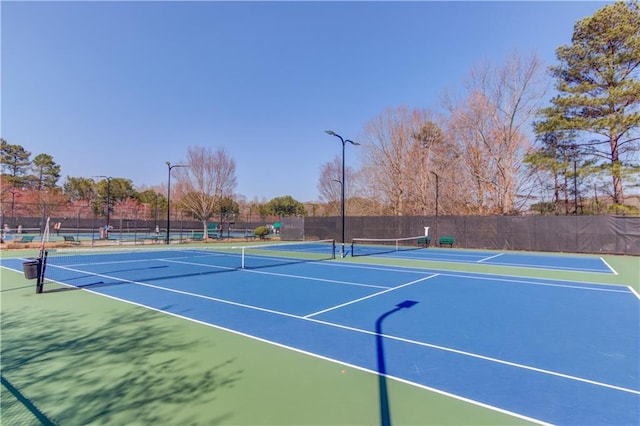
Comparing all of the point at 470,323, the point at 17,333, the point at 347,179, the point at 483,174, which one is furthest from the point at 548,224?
the point at 347,179

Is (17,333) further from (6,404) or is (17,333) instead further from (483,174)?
(483,174)

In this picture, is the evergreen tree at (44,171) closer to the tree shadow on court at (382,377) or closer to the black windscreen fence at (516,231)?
the black windscreen fence at (516,231)

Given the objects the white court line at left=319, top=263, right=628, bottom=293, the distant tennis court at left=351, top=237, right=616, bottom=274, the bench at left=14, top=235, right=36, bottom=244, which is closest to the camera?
the white court line at left=319, top=263, right=628, bottom=293

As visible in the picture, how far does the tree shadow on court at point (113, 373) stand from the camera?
2.93 meters

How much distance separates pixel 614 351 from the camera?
14.3 feet

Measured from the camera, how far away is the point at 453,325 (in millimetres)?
5496

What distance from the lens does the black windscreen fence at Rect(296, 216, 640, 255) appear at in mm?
19156

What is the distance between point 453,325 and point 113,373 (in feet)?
15.8

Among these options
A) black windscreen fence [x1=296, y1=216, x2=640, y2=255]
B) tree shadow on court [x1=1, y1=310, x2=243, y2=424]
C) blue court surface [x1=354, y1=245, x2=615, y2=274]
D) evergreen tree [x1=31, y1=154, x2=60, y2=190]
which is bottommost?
blue court surface [x1=354, y1=245, x2=615, y2=274]

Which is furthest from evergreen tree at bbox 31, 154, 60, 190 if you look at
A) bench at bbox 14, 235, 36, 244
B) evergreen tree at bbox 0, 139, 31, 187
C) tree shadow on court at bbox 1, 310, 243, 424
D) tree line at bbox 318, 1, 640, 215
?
tree shadow on court at bbox 1, 310, 243, 424

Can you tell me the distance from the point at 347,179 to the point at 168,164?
29312 millimetres

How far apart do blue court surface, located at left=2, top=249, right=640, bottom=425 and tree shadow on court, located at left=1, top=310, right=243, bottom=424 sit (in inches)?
41.7

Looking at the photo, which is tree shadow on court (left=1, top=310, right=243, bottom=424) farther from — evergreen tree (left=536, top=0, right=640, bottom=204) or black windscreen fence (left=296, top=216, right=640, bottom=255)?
evergreen tree (left=536, top=0, right=640, bottom=204)

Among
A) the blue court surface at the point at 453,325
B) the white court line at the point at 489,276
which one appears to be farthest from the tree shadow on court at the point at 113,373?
the white court line at the point at 489,276
